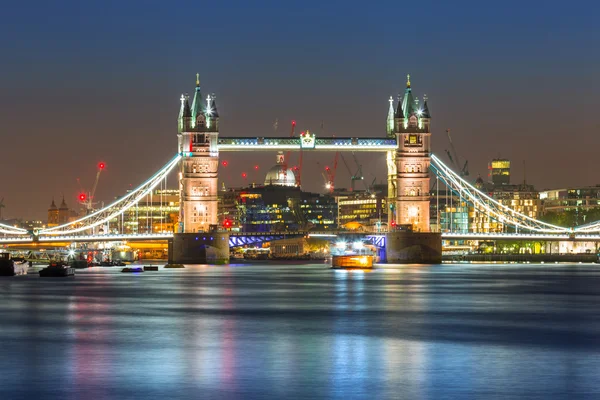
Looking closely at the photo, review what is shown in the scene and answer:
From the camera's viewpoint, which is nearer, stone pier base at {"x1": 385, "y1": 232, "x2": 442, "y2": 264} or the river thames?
the river thames

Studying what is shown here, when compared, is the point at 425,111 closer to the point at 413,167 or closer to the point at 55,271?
the point at 413,167

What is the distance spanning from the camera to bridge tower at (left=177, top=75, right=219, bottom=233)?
412ft

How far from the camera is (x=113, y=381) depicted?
83.9 ft

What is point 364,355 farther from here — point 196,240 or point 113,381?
point 196,240

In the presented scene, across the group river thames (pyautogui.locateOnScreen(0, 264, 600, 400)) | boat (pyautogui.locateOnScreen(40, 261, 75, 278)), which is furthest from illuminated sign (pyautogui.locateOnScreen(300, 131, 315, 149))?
river thames (pyautogui.locateOnScreen(0, 264, 600, 400))

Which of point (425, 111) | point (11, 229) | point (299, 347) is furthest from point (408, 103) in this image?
point (299, 347)

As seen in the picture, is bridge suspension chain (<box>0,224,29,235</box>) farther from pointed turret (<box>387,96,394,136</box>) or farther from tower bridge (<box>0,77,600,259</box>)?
pointed turret (<box>387,96,394,136</box>)

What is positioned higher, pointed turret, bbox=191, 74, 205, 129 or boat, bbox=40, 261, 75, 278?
pointed turret, bbox=191, 74, 205, 129

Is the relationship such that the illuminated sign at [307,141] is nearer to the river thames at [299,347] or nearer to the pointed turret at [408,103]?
the pointed turret at [408,103]

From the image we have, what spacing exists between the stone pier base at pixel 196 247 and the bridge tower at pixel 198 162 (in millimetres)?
1804

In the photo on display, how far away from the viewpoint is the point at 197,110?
12688cm

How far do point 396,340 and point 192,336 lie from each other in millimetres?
5826

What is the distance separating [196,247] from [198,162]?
859 cm

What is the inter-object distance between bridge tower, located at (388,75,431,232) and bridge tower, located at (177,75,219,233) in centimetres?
1916
